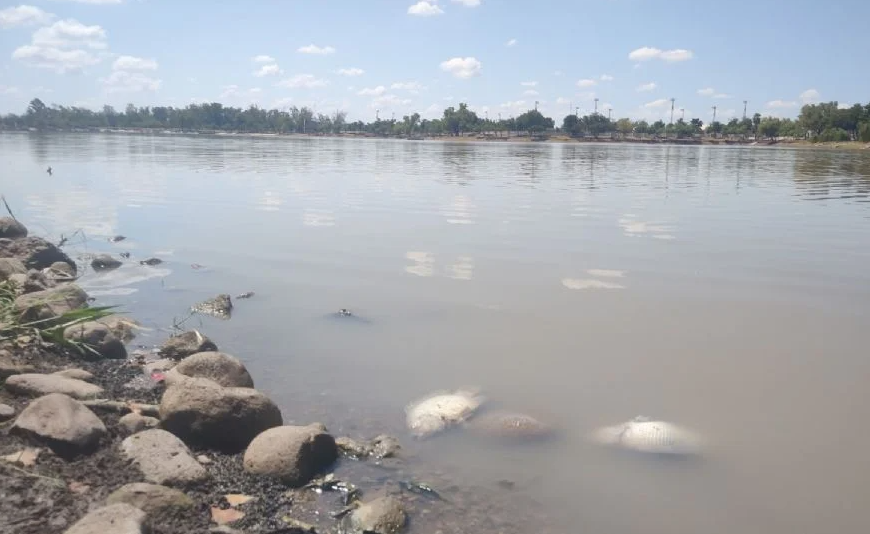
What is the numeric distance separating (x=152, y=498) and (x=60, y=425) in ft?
4.15

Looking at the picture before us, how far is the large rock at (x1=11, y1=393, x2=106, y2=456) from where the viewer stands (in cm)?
545

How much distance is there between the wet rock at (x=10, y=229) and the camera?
52.9ft

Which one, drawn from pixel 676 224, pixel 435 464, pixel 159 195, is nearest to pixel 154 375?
pixel 435 464

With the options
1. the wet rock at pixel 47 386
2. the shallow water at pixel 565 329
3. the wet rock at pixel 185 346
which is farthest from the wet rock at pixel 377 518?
the wet rock at pixel 185 346

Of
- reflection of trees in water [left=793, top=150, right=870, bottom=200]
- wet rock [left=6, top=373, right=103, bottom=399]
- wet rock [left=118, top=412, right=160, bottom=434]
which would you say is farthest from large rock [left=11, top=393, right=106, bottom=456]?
reflection of trees in water [left=793, top=150, right=870, bottom=200]

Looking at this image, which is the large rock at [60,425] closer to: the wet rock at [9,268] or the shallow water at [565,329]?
the shallow water at [565,329]

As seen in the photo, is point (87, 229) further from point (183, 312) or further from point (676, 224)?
point (676, 224)

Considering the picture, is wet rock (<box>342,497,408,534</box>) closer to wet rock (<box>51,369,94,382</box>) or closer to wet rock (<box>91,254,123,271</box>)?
wet rock (<box>51,369,94,382</box>)

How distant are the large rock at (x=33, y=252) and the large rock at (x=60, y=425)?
9.35m

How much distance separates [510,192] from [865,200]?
14416 millimetres

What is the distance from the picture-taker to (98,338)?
8836 millimetres

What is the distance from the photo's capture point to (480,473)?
6.52 m

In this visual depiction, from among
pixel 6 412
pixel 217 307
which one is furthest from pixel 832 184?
pixel 6 412

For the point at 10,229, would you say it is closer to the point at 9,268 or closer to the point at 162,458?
the point at 9,268
